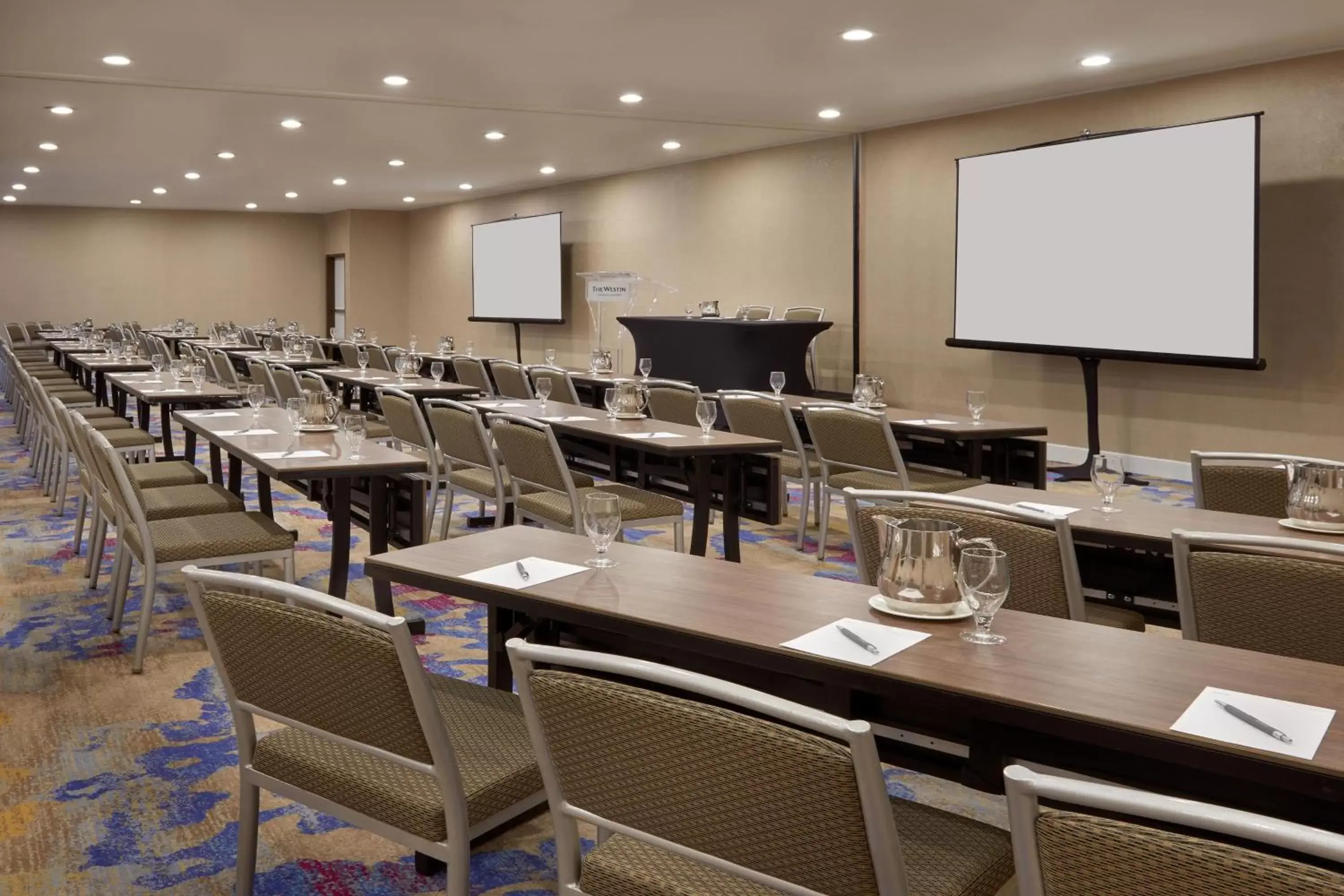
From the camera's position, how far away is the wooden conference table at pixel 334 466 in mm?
3902

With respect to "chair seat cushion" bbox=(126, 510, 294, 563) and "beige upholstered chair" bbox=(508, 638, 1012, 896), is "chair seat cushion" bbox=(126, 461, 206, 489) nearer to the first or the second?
"chair seat cushion" bbox=(126, 510, 294, 563)

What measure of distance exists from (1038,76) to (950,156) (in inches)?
69.3

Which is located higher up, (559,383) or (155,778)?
(559,383)

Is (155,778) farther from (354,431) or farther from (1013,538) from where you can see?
(1013,538)

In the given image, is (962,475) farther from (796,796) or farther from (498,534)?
(796,796)

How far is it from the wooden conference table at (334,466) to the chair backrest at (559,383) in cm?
260

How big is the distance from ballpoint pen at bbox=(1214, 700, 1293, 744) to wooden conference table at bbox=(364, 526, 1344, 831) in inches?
1.7

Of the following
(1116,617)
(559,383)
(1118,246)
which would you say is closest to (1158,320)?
(1118,246)

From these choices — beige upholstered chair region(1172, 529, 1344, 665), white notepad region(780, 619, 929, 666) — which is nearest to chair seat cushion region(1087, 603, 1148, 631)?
beige upholstered chair region(1172, 529, 1344, 665)

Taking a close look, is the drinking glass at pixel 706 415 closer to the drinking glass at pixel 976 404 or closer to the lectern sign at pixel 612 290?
the drinking glass at pixel 976 404

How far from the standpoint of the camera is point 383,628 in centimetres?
168

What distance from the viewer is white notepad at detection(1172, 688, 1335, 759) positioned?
4.70 feet

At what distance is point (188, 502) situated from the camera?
456cm

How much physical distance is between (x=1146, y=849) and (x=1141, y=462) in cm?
815
